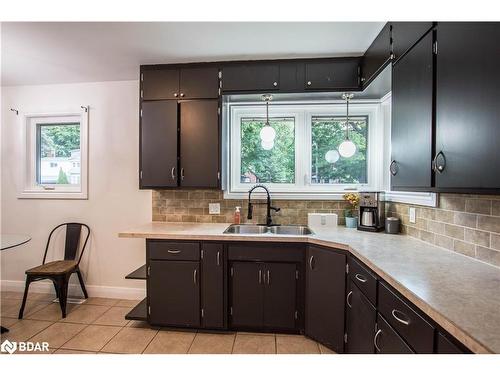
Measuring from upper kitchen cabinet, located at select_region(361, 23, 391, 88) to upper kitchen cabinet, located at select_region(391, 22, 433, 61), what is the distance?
69mm

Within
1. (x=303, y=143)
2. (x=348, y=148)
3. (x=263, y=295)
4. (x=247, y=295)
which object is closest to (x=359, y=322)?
(x=263, y=295)

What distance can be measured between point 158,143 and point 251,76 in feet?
3.62

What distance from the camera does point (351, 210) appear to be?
247cm

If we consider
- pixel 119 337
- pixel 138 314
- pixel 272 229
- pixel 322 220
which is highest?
pixel 322 220

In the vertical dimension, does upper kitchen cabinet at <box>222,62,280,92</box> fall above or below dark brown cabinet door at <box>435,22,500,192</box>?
above

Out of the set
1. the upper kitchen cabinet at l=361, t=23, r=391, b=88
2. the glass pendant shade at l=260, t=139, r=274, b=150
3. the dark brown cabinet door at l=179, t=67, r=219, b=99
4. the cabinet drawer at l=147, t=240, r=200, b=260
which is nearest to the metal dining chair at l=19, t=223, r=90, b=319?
the cabinet drawer at l=147, t=240, r=200, b=260

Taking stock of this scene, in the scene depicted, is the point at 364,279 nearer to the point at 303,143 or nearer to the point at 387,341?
the point at 387,341

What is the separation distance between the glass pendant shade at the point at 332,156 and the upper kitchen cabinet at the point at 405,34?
3.68 feet

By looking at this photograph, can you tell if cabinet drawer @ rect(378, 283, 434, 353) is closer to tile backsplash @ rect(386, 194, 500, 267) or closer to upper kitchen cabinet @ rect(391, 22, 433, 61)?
tile backsplash @ rect(386, 194, 500, 267)

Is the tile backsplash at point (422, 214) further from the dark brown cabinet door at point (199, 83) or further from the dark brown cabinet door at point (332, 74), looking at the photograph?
the dark brown cabinet door at point (332, 74)

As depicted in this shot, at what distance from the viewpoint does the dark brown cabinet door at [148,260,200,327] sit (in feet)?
6.84

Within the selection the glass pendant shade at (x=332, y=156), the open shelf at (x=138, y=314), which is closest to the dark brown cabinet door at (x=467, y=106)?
the glass pendant shade at (x=332, y=156)
